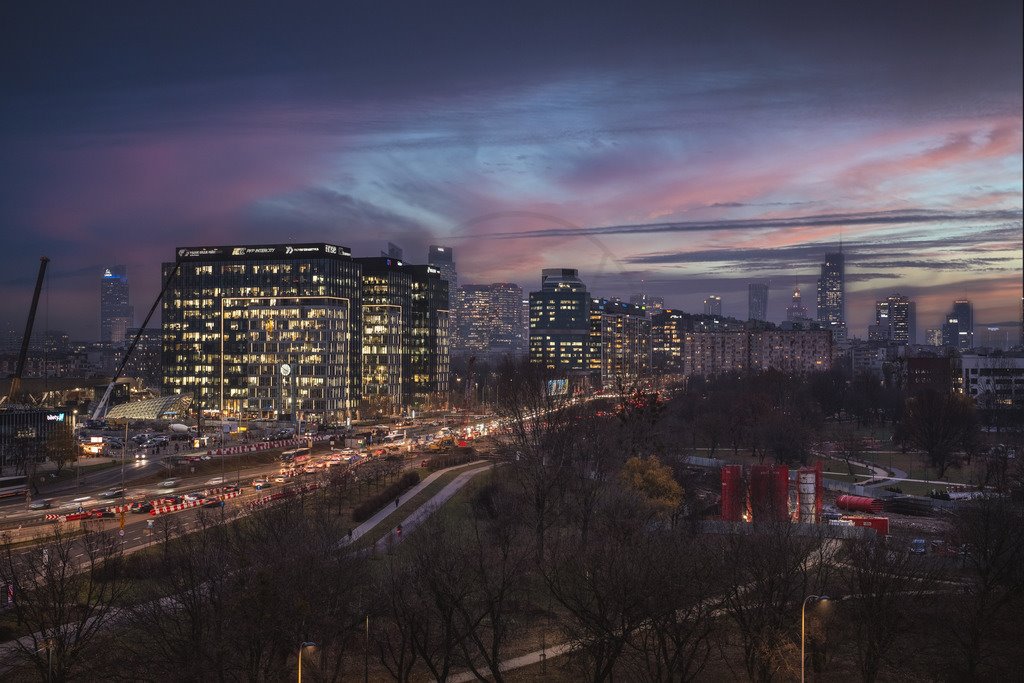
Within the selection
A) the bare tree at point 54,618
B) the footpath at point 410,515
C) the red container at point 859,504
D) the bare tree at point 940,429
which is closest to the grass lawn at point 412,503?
the footpath at point 410,515

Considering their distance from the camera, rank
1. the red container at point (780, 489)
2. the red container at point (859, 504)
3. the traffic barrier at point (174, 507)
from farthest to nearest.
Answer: the red container at point (859, 504)
the traffic barrier at point (174, 507)
the red container at point (780, 489)

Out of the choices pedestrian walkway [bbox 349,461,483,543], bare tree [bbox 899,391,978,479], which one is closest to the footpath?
pedestrian walkway [bbox 349,461,483,543]

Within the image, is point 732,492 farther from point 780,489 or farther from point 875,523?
point 875,523

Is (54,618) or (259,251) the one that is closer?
(54,618)

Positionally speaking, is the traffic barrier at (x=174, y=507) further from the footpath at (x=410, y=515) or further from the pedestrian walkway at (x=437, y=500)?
the pedestrian walkway at (x=437, y=500)

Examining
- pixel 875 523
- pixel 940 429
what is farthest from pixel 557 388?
pixel 940 429
